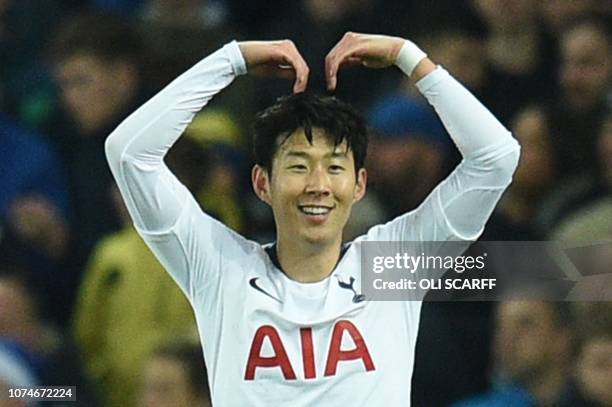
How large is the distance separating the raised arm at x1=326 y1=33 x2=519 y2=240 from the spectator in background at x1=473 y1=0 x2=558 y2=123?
1.75 feet

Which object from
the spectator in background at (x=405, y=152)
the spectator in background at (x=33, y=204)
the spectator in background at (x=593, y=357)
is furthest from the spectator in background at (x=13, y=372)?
the spectator in background at (x=593, y=357)

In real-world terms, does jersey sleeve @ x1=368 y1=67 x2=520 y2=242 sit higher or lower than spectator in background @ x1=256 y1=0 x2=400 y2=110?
lower

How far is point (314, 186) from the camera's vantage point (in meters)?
1.85

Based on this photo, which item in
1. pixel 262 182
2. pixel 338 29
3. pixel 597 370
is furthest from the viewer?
pixel 338 29

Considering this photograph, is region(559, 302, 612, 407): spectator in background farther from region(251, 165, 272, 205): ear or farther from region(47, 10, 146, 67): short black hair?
region(47, 10, 146, 67): short black hair

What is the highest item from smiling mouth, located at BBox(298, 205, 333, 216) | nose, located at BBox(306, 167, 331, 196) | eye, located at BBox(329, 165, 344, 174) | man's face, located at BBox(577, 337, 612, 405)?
eye, located at BBox(329, 165, 344, 174)

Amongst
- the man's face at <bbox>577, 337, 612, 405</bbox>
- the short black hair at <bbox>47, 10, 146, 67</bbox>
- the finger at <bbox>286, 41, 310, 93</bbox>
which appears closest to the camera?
the finger at <bbox>286, 41, 310, 93</bbox>

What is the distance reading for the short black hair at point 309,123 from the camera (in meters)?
1.86

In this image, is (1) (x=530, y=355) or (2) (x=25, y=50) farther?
(2) (x=25, y=50)

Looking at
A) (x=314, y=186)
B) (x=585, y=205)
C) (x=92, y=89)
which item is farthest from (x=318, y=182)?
(x=92, y=89)

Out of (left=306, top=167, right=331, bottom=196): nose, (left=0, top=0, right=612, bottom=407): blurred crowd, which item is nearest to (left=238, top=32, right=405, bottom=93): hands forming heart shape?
(left=306, top=167, right=331, bottom=196): nose

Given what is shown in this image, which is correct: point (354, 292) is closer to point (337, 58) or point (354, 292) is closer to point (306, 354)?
point (306, 354)

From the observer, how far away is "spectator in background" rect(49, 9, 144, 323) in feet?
7.91

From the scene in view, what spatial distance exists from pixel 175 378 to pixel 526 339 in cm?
54
